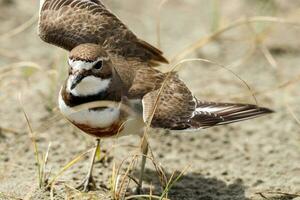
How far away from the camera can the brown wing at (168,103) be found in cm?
471

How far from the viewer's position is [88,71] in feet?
15.6

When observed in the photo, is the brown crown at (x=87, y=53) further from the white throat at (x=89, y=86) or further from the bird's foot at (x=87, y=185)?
the bird's foot at (x=87, y=185)

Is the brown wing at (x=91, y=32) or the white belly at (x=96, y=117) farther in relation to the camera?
the brown wing at (x=91, y=32)

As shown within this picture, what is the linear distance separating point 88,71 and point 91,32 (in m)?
0.72

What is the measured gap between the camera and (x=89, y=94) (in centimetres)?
479

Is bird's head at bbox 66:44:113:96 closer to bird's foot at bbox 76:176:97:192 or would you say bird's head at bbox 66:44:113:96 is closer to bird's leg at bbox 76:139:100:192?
bird's leg at bbox 76:139:100:192

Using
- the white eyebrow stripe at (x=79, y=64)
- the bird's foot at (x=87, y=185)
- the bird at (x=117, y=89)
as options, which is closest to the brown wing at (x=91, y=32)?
the bird at (x=117, y=89)

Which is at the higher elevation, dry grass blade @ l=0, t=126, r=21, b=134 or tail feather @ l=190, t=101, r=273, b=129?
tail feather @ l=190, t=101, r=273, b=129

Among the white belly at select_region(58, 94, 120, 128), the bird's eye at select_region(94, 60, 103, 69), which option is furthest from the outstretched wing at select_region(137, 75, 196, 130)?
the bird's eye at select_region(94, 60, 103, 69)

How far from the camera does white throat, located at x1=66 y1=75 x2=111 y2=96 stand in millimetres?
4719

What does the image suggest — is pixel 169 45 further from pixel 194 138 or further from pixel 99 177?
pixel 99 177

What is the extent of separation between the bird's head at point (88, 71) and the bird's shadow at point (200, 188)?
2.88 feet

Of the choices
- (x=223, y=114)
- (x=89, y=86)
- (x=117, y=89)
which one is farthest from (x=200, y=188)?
(x=89, y=86)

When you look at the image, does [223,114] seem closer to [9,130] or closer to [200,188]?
[200,188]
